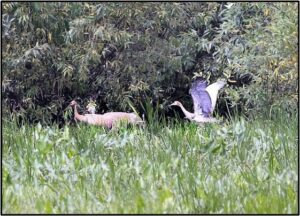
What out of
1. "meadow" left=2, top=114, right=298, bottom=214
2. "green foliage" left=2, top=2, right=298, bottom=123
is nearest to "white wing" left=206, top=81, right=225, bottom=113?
"green foliage" left=2, top=2, right=298, bottom=123

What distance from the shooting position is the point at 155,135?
6.44 m

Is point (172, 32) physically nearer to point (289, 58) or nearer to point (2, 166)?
point (289, 58)

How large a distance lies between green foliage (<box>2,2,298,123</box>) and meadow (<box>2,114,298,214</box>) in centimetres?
256

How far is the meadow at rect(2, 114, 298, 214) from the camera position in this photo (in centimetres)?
417

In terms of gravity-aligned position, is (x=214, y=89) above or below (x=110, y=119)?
above

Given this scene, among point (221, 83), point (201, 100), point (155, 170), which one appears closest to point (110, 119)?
point (201, 100)

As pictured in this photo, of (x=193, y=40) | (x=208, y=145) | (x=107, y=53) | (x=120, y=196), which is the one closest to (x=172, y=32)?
(x=193, y=40)

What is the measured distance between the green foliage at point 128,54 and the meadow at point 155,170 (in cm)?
256

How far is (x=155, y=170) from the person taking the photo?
194 inches

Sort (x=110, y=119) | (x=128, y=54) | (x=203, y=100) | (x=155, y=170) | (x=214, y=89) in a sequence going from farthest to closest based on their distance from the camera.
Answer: (x=128, y=54) < (x=214, y=89) < (x=203, y=100) < (x=110, y=119) < (x=155, y=170)

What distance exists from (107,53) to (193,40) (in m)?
1.28

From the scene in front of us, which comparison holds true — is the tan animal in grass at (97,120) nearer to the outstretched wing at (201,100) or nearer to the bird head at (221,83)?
the outstretched wing at (201,100)

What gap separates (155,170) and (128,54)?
4.79 metres

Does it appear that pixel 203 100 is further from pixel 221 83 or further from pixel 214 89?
pixel 221 83
